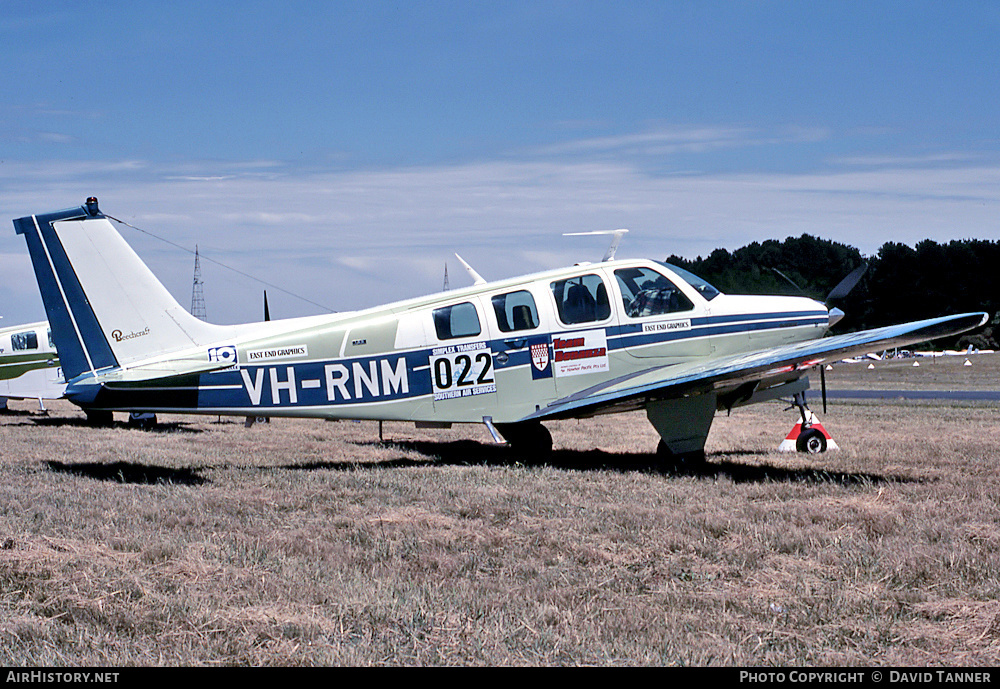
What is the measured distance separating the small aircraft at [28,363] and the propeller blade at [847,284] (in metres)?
19.3

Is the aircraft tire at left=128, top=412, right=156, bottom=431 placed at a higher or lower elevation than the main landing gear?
higher

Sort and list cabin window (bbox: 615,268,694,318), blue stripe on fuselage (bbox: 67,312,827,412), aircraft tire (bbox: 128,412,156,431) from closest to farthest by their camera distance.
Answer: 1. blue stripe on fuselage (bbox: 67,312,827,412)
2. cabin window (bbox: 615,268,694,318)
3. aircraft tire (bbox: 128,412,156,431)

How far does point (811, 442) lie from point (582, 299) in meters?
4.17

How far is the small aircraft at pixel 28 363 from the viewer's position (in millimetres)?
22922

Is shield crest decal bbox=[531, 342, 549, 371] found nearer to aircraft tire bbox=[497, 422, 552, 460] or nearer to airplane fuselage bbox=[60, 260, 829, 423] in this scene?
airplane fuselage bbox=[60, 260, 829, 423]

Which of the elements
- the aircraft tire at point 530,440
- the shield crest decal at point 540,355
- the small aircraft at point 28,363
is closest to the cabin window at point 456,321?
the shield crest decal at point 540,355

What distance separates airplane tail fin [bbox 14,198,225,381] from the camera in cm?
1049

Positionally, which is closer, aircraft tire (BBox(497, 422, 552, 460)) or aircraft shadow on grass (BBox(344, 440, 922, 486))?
aircraft shadow on grass (BBox(344, 440, 922, 486))

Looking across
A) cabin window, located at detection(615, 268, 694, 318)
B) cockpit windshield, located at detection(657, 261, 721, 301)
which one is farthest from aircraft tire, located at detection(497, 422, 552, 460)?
cockpit windshield, located at detection(657, 261, 721, 301)

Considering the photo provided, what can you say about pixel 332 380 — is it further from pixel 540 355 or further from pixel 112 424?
pixel 112 424

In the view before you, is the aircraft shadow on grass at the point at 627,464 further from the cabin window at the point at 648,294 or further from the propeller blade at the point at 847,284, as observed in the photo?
the propeller blade at the point at 847,284

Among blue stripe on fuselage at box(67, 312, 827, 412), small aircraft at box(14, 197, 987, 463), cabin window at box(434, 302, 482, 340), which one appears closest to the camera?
blue stripe on fuselage at box(67, 312, 827, 412)

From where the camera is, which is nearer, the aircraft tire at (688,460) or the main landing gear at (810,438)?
the aircraft tire at (688,460)

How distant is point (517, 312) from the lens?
11.4 meters
